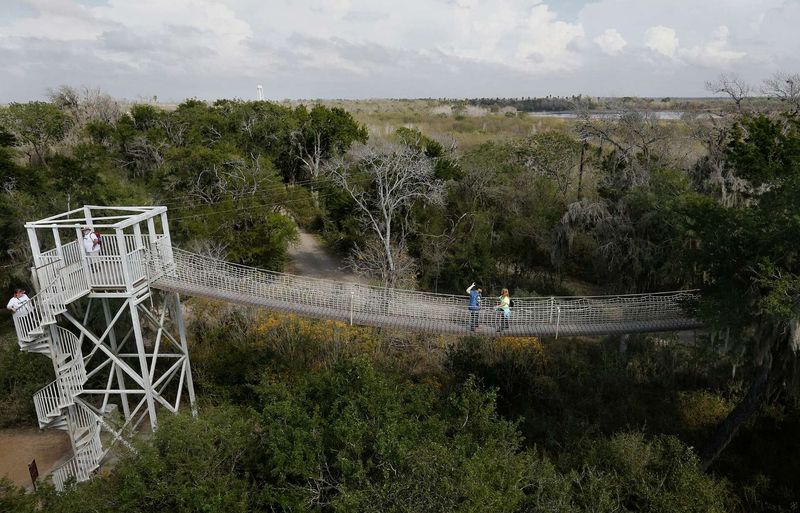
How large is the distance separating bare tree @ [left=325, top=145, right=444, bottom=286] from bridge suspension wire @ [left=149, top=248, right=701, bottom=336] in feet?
18.4

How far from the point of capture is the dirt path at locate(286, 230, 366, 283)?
25.6 metres

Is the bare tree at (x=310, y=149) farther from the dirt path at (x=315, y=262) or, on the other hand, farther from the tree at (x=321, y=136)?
the dirt path at (x=315, y=262)

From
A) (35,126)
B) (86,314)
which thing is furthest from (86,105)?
(86,314)

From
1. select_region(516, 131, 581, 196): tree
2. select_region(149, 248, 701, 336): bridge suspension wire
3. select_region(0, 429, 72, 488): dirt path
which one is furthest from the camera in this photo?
select_region(516, 131, 581, 196): tree

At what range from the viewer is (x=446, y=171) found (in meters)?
24.9

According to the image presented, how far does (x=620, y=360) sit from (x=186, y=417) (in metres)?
14.3

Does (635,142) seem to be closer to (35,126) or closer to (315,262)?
(315,262)

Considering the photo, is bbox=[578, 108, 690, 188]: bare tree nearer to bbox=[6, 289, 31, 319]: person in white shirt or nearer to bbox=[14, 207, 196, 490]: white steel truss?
bbox=[14, 207, 196, 490]: white steel truss

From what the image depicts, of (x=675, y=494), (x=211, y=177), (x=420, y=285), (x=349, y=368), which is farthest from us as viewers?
(x=211, y=177)

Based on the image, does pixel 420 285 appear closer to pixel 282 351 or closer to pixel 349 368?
pixel 282 351

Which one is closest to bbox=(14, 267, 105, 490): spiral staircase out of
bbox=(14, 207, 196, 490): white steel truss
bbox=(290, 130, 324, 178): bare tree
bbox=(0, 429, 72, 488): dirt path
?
bbox=(14, 207, 196, 490): white steel truss

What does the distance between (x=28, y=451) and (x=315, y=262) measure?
48.6ft

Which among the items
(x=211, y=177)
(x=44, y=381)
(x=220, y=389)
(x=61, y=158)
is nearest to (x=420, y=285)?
(x=220, y=389)

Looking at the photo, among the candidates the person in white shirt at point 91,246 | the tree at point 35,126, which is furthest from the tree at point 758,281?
the tree at point 35,126
